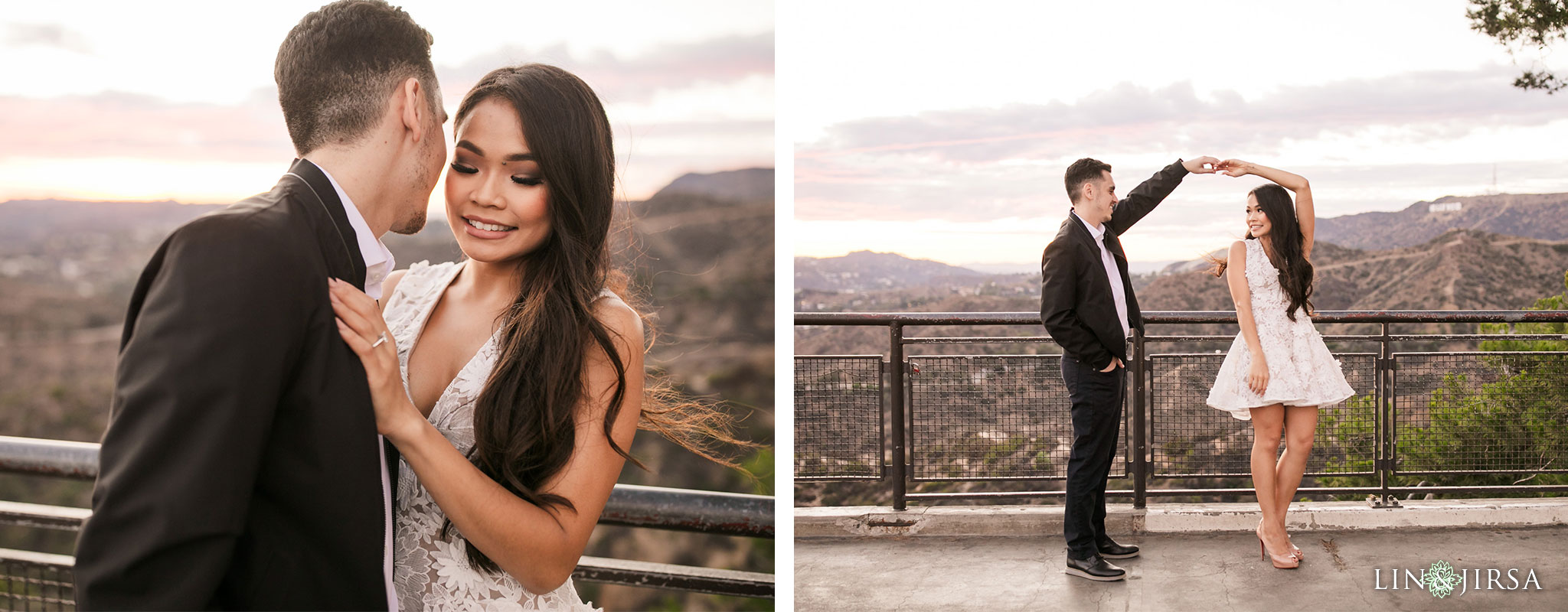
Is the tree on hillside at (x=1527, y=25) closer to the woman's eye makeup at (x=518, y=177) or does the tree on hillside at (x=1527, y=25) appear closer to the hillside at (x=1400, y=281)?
the hillside at (x=1400, y=281)

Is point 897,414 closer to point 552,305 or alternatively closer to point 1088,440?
point 1088,440

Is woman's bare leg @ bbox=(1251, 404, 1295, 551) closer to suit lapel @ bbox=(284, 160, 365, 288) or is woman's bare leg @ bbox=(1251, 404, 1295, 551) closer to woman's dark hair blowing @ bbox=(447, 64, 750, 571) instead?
woman's dark hair blowing @ bbox=(447, 64, 750, 571)

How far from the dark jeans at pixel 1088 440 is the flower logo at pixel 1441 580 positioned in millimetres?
1211

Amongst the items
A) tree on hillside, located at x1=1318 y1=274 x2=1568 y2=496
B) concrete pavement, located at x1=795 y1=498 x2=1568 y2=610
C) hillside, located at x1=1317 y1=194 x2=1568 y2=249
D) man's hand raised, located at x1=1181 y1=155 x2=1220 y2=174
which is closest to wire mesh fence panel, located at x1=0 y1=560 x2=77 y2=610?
concrete pavement, located at x1=795 y1=498 x2=1568 y2=610

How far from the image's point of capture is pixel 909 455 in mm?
4082

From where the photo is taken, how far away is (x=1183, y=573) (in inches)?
131

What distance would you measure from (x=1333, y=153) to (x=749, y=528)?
898 cm

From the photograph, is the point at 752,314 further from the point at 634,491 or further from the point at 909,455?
the point at 634,491

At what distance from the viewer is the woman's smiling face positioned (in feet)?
4.16

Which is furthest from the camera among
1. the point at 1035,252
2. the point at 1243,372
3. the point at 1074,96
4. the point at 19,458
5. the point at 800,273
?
the point at 1035,252

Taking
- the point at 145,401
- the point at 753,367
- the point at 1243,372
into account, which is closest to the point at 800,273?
the point at 1243,372

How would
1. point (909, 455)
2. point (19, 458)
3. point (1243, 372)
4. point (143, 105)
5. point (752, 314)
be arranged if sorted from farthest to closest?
point (752, 314) → point (143, 105) → point (909, 455) → point (1243, 372) → point (19, 458)

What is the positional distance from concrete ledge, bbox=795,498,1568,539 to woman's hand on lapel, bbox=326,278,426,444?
310cm

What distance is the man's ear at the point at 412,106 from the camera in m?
1.13
